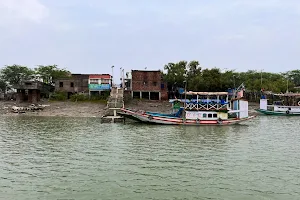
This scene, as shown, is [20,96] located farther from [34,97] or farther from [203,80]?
[203,80]

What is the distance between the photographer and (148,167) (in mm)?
16141

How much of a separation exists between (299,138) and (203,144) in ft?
30.1

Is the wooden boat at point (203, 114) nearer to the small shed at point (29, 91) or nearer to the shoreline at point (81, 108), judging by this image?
the shoreline at point (81, 108)

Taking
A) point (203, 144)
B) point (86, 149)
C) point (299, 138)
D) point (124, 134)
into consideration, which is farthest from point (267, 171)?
point (124, 134)

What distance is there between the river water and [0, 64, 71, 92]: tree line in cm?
4942

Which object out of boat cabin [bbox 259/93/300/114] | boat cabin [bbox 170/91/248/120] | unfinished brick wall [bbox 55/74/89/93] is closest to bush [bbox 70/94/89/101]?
unfinished brick wall [bbox 55/74/89/93]

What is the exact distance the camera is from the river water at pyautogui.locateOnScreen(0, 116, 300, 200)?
12398 millimetres

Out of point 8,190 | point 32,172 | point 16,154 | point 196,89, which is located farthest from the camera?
point 196,89

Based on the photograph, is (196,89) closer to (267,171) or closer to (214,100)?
(214,100)

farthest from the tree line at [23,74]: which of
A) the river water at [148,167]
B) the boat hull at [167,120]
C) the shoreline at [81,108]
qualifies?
the river water at [148,167]

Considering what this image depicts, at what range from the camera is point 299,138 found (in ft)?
87.2

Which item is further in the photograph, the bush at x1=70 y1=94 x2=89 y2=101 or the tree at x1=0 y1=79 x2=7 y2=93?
the tree at x1=0 y1=79 x2=7 y2=93

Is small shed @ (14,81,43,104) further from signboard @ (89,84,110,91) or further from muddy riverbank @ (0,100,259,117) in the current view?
signboard @ (89,84,110,91)

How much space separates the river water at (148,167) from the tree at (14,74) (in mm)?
50067
